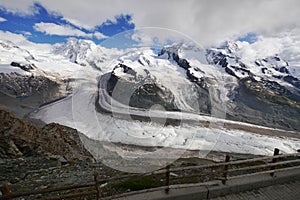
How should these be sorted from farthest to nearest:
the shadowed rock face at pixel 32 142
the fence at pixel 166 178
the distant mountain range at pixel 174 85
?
the shadowed rock face at pixel 32 142 < the distant mountain range at pixel 174 85 < the fence at pixel 166 178

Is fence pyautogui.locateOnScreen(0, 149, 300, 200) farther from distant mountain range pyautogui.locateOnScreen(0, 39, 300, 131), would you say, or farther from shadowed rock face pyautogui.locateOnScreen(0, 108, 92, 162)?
shadowed rock face pyautogui.locateOnScreen(0, 108, 92, 162)

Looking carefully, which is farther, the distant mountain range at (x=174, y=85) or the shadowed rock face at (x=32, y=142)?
the shadowed rock face at (x=32, y=142)

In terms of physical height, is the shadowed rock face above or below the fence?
below

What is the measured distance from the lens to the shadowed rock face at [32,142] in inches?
578

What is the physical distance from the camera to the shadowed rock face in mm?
14688

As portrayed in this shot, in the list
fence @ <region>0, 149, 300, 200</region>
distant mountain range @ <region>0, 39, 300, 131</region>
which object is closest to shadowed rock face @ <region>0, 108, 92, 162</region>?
distant mountain range @ <region>0, 39, 300, 131</region>

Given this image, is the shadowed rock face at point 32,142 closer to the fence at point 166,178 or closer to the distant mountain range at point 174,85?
the distant mountain range at point 174,85

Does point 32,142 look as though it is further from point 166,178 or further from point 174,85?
point 166,178

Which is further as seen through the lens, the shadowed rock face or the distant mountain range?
the shadowed rock face

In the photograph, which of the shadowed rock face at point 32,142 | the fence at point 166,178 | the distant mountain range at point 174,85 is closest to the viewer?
the fence at point 166,178

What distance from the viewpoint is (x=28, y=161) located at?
12.8 metres

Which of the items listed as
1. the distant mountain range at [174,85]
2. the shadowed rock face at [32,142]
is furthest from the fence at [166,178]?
the shadowed rock face at [32,142]

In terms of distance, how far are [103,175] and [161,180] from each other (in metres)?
3.23

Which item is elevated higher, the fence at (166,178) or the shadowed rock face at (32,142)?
the fence at (166,178)
